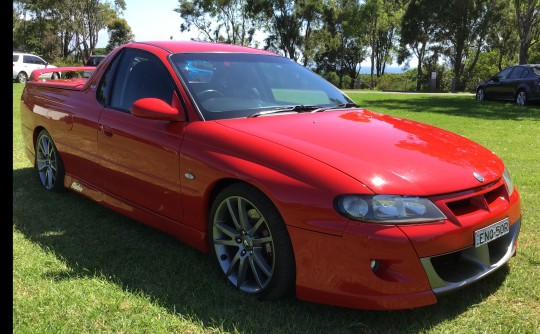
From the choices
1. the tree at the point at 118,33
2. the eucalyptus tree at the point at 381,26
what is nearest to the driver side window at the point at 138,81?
the eucalyptus tree at the point at 381,26

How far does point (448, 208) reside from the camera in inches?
99.5

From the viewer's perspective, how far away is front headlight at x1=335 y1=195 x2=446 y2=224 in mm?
2422

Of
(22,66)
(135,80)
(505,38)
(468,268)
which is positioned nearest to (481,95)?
(135,80)

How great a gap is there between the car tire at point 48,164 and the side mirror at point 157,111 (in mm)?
1869

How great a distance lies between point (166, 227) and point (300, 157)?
1268 mm

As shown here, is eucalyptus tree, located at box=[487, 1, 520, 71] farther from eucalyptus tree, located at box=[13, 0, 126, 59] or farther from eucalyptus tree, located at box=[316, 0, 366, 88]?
eucalyptus tree, located at box=[13, 0, 126, 59]

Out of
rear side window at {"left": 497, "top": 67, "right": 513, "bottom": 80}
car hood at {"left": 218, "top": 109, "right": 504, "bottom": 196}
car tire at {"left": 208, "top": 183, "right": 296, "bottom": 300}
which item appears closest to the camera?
car hood at {"left": 218, "top": 109, "right": 504, "bottom": 196}

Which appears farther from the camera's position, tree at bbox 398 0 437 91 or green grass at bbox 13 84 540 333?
tree at bbox 398 0 437 91

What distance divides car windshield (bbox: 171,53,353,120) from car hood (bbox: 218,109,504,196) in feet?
0.59

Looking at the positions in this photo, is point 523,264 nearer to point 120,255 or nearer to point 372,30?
point 120,255

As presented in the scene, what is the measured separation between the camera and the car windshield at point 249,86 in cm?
343

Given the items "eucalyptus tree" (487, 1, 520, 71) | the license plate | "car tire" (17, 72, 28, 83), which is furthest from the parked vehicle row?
"eucalyptus tree" (487, 1, 520, 71)

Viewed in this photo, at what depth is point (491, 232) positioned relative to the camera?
2.69 m

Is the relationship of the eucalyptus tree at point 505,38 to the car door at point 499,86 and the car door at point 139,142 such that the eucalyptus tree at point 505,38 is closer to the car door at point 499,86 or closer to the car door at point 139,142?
the car door at point 499,86
